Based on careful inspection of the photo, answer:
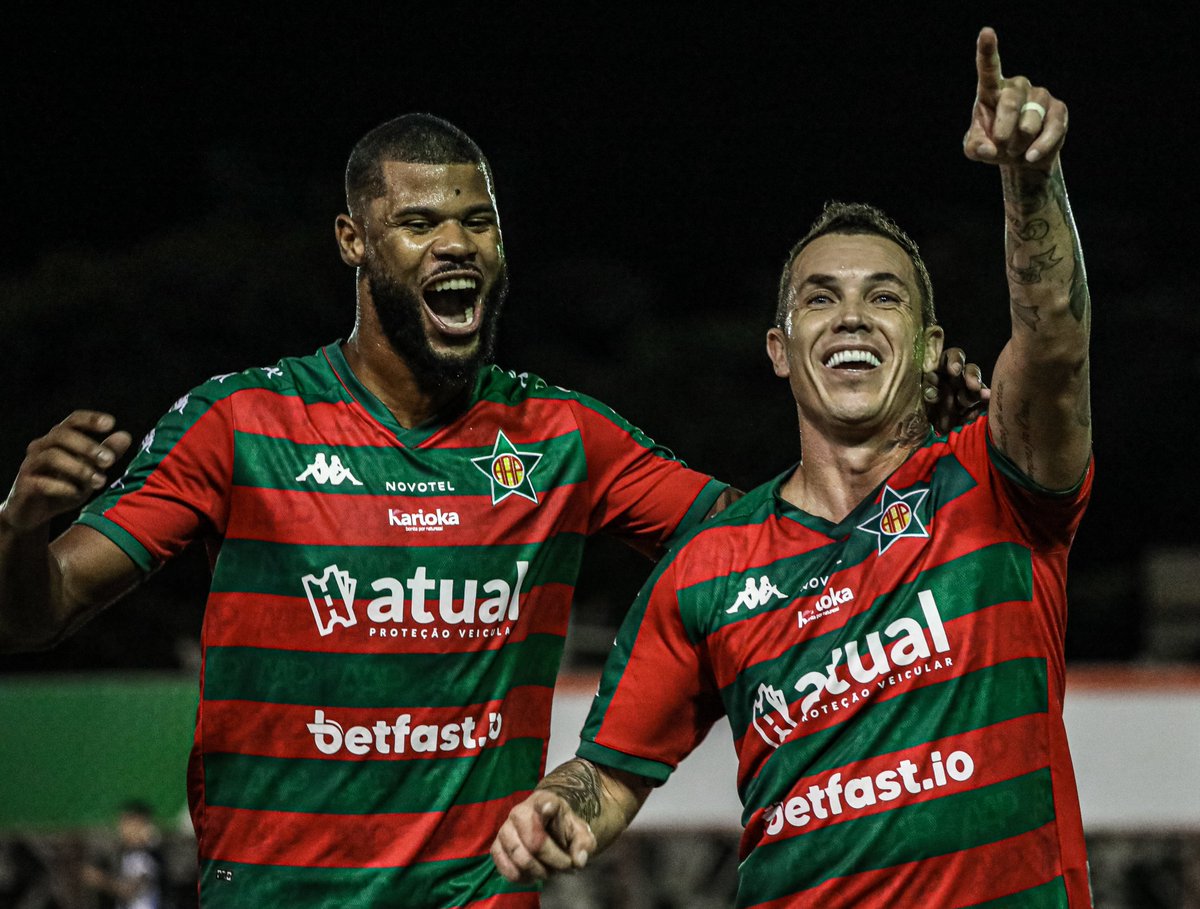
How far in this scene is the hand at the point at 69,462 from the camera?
10.1 ft

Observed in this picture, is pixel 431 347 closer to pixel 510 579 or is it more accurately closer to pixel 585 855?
pixel 510 579

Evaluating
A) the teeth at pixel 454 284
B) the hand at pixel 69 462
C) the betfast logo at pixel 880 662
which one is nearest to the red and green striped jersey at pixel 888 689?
the betfast logo at pixel 880 662

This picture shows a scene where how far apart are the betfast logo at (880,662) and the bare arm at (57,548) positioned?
1416 mm

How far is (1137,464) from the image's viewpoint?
18.8m

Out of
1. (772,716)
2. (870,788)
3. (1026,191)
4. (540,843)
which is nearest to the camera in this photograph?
(1026,191)

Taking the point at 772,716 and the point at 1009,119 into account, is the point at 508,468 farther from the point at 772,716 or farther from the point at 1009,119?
the point at 1009,119

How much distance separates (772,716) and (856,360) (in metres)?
0.77

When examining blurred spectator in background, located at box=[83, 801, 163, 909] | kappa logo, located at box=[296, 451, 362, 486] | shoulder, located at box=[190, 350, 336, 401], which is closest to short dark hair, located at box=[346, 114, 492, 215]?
shoulder, located at box=[190, 350, 336, 401]

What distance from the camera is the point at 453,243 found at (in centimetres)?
392

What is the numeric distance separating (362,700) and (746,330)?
16344 millimetres

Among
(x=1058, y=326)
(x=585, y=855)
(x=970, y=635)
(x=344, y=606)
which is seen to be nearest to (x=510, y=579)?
(x=344, y=606)

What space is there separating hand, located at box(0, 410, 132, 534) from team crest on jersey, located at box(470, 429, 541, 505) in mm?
1004

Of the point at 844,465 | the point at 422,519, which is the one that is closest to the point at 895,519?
the point at 844,465

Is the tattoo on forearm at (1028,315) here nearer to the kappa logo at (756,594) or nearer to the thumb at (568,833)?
the kappa logo at (756,594)
